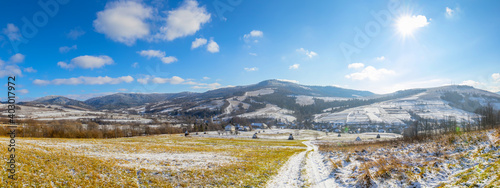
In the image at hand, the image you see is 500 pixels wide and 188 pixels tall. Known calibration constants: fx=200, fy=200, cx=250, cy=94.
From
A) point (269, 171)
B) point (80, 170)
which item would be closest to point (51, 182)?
point (80, 170)

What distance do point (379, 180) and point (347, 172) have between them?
4.89 meters

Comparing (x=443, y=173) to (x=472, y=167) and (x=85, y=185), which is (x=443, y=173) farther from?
(x=85, y=185)

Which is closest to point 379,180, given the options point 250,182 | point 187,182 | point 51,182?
point 250,182

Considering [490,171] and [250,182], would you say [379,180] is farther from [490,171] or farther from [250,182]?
[250,182]

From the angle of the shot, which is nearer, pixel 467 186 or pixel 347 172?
pixel 467 186

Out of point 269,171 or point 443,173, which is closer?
point 443,173

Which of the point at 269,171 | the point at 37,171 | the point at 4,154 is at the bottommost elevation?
the point at 269,171

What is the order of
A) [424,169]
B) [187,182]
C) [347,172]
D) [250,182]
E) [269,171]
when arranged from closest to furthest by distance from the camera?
1. [424,169]
2. [187,182]
3. [250,182]
4. [347,172]
5. [269,171]

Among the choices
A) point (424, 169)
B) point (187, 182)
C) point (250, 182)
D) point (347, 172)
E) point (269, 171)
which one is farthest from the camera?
point (269, 171)

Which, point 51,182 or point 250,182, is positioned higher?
point 51,182

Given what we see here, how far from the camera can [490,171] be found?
40.5ft

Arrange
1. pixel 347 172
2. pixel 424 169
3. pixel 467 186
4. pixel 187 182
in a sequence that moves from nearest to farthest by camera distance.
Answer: pixel 467 186 → pixel 424 169 → pixel 187 182 → pixel 347 172

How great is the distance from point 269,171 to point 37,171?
65.8 ft

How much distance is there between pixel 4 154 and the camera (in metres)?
15.3
